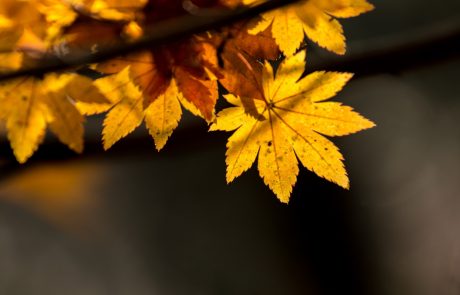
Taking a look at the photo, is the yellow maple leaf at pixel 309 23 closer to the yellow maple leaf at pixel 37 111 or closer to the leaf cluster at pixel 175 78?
the leaf cluster at pixel 175 78

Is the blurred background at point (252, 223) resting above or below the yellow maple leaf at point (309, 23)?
below

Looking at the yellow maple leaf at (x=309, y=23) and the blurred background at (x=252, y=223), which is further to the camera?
the blurred background at (x=252, y=223)

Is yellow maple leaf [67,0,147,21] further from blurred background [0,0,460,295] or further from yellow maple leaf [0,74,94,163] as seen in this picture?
blurred background [0,0,460,295]

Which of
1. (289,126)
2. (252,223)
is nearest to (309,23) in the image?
(289,126)

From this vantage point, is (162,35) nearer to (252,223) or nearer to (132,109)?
(132,109)

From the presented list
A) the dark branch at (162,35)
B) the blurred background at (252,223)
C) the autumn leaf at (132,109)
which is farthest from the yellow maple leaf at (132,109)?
the blurred background at (252,223)

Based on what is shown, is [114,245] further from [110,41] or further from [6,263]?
[110,41]

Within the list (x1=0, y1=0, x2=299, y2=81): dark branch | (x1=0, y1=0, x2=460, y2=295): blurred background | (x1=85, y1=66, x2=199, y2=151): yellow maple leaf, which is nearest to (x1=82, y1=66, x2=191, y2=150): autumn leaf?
(x1=85, y1=66, x2=199, y2=151): yellow maple leaf
